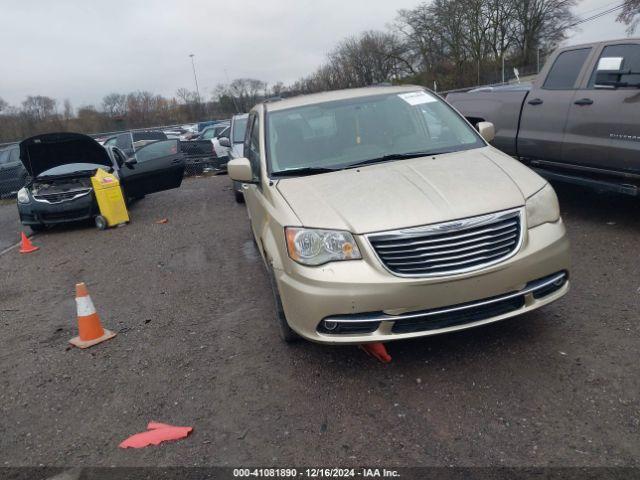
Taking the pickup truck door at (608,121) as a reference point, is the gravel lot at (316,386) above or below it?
below

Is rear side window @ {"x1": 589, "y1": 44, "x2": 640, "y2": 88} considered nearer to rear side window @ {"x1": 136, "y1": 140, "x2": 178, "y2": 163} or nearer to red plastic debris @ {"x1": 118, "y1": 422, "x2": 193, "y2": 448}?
red plastic debris @ {"x1": 118, "y1": 422, "x2": 193, "y2": 448}

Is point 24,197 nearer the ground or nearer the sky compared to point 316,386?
nearer the sky

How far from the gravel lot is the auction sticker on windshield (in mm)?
2097

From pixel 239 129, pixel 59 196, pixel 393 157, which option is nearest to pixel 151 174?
pixel 59 196

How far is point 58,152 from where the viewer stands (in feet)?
34.0

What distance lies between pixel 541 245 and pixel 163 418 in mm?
2611

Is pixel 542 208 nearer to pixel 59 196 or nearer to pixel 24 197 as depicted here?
pixel 59 196

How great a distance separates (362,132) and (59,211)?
7405mm

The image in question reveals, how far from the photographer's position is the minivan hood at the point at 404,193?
10.9 feet

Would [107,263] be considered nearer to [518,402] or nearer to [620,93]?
[518,402]

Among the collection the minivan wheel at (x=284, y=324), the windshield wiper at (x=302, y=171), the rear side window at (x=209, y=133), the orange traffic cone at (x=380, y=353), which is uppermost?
the windshield wiper at (x=302, y=171)

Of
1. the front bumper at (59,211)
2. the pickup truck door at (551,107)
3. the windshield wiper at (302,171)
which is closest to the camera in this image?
the windshield wiper at (302,171)

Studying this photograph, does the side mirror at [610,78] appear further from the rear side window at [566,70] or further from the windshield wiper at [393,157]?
the windshield wiper at [393,157]

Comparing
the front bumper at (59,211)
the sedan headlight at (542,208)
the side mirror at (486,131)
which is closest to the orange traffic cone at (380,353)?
the sedan headlight at (542,208)
